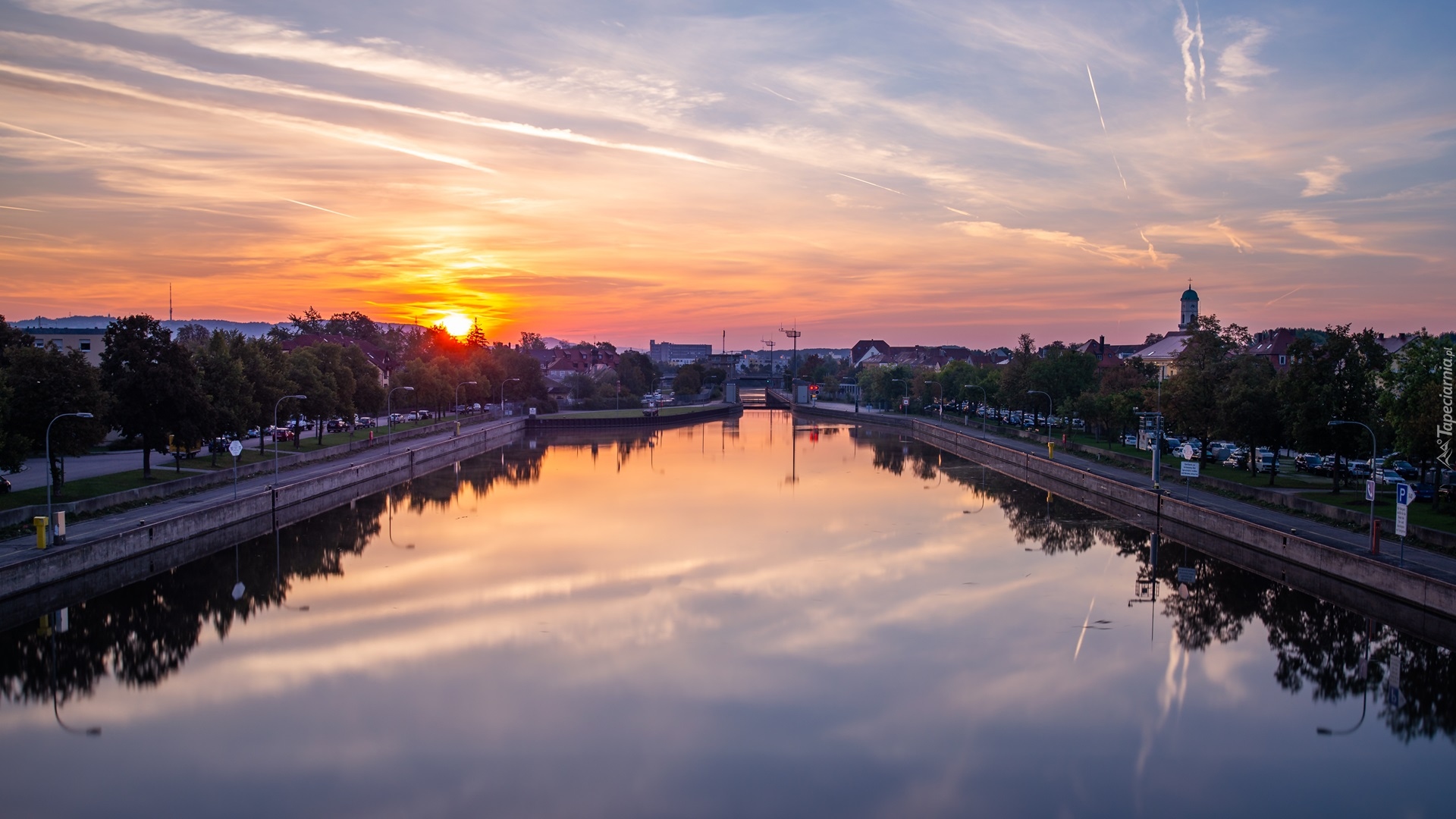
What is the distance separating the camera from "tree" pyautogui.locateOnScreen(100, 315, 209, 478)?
130 ft

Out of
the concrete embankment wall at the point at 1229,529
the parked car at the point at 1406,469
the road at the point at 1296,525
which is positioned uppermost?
the parked car at the point at 1406,469

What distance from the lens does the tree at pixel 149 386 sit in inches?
1561

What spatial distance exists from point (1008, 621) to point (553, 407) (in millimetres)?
91834

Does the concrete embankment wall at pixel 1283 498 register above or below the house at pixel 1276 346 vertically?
below

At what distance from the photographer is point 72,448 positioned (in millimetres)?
32875

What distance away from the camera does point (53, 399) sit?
33.0 m

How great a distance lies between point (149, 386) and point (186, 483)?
419cm

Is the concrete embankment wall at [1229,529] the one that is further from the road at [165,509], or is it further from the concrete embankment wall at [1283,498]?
the road at [165,509]

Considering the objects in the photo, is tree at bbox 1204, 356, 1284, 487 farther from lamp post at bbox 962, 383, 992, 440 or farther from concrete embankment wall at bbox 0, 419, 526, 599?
concrete embankment wall at bbox 0, 419, 526, 599

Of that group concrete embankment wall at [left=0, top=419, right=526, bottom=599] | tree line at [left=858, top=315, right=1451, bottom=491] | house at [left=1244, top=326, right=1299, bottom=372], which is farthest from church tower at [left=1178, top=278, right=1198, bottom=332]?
concrete embankment wall at [left=0, top=419, right=526, bottom=599]

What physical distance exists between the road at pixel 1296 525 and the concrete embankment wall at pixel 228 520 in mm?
35483

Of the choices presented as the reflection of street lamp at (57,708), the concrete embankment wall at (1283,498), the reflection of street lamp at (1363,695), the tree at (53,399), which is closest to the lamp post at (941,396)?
the concrete embankment wall at (1283,498)

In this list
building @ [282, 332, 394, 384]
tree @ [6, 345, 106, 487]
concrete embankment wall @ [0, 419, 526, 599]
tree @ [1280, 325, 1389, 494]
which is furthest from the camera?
building @ [282, 332, 394, 384]

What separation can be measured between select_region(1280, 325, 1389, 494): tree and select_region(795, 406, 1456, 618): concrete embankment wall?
16.6ft
